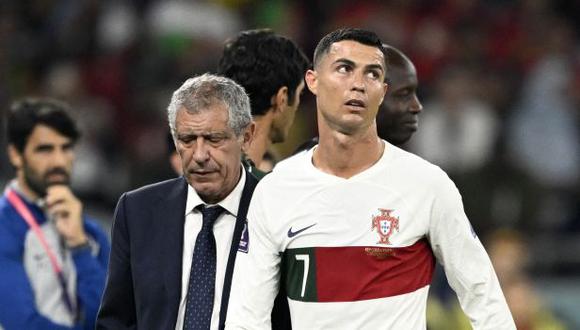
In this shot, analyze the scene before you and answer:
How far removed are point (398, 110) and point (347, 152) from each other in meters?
1.12

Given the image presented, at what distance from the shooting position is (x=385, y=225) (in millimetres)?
4230

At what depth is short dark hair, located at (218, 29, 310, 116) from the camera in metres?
5.16

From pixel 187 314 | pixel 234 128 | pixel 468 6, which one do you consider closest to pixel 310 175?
pixel 234 128

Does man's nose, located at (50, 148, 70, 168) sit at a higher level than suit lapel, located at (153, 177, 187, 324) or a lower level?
higher

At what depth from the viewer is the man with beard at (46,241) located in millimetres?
5836

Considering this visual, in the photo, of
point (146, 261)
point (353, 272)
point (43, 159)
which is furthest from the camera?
point (43, 159)


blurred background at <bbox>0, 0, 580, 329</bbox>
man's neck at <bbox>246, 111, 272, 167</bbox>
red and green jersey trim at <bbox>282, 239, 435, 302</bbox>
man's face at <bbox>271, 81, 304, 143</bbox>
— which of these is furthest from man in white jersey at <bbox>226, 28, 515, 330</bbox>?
blurred background at <bbox>0, 0, 580, 329</bbox>

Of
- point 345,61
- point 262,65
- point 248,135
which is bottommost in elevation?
point 248,135

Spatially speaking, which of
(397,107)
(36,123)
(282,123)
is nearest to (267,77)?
(282,123)

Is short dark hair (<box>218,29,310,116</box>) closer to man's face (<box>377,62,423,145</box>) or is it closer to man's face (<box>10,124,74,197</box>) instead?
man's face (<box>377,62,423,145</box>)

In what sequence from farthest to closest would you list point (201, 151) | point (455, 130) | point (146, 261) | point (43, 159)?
point (455, 130)
point (43, 159)
point (146, 261)
point (201, 151)

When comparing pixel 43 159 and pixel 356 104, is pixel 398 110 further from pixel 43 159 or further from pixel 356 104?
pixel 43 159

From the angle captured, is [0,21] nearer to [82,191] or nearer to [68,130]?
[82,191]

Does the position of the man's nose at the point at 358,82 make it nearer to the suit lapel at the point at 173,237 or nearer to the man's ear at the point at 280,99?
the suit lapel at the point at 173,237
